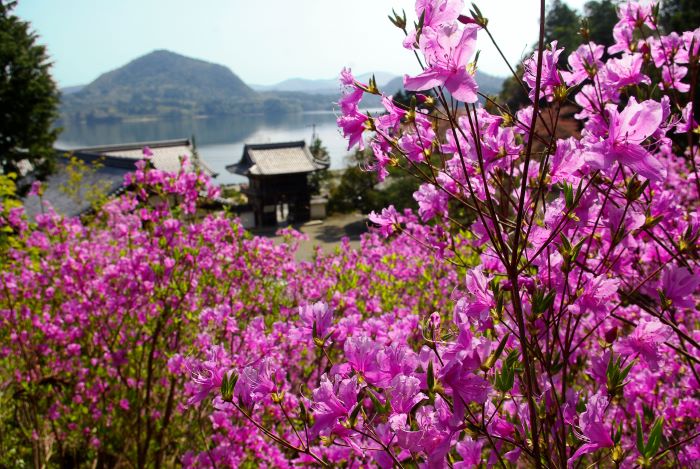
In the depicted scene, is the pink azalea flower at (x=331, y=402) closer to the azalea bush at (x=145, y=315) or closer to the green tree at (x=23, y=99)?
the azalea bush at (x=145, y=315)

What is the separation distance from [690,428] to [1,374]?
17.1ft

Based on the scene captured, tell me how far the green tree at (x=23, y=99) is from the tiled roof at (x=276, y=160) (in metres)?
10.3

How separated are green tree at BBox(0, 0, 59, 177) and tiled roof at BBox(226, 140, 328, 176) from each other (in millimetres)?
10324

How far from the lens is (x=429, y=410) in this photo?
1.26 m

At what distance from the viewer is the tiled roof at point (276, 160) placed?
2820cm

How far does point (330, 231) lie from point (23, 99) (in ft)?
47.0

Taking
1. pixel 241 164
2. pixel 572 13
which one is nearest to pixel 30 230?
pixel 241 164

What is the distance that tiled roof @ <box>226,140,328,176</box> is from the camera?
28.2 m

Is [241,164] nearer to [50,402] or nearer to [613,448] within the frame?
[50,402]

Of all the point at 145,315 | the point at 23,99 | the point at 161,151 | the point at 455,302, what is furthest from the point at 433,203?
the point at 161,151

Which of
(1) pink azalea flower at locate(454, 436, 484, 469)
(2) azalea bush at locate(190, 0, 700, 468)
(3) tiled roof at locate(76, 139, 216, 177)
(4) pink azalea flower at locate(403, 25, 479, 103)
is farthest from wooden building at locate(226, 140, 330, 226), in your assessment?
(4) pink azalea flower at locate(403, 25, 479, 103)

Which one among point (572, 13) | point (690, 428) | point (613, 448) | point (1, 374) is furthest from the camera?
point (572, 13)

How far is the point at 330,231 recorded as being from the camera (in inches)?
1069

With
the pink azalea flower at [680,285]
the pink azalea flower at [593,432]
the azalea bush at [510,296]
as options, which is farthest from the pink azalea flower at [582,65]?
the pink azalea flower at [593,432]
